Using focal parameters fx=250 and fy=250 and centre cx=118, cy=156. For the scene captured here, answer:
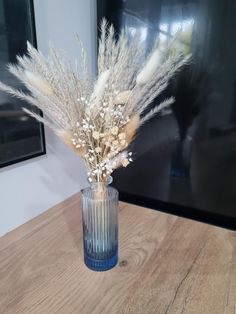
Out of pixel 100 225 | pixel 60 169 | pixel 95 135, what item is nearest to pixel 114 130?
pixel 95 135

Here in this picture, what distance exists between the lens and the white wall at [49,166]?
0.84 metres

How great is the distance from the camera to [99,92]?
21.7 inches

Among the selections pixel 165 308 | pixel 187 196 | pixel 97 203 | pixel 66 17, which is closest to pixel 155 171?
pixel 187 196

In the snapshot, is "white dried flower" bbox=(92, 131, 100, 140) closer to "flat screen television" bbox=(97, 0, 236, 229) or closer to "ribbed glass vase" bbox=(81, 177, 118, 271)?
"ribbed glass vase" bbox=(81, 177, 118, 271)

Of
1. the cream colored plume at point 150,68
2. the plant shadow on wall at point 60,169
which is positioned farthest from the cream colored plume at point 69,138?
the plant shadow on wall at point 60,169

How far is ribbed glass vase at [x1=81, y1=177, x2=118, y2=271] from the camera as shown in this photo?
0.66 m

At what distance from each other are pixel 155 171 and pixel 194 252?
326 millimetres

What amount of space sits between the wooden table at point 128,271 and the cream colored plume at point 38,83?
49cm

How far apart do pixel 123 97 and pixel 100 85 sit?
68mm

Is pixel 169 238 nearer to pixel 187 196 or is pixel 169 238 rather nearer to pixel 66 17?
pixel 187 196

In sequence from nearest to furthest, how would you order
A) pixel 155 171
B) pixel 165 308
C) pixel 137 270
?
A: pixel 165 308 → pixel 137 270 → pixel 155 171

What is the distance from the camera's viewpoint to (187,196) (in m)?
0.95

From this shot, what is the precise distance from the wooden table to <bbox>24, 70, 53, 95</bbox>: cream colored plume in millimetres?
488

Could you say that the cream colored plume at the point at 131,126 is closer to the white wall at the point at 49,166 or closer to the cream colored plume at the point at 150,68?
the cream colored plume at the point at 150,68
